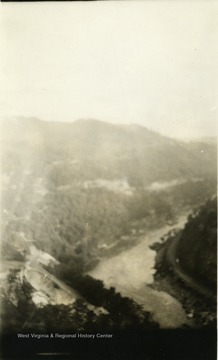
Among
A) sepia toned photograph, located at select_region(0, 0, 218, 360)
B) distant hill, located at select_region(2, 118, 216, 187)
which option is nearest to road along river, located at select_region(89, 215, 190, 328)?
sepia toned photograph, located at select_region(0, 0, 218, 360)

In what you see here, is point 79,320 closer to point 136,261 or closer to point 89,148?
point 136,261

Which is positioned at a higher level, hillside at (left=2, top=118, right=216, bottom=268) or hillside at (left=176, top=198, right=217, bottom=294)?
hillside at (left=2, top=118, right=216, bottom=268)

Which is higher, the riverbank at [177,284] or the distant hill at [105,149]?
the distant hill at [105,149]

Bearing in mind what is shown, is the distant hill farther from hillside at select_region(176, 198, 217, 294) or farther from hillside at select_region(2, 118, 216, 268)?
hillside at select_region(176, 198, 217, 294)

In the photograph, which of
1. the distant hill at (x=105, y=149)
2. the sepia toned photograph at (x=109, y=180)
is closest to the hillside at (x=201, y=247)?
the sepia toned photograph at (x=109, y=180)

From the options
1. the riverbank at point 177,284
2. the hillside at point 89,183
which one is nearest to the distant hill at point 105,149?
the hillside at point 89,183

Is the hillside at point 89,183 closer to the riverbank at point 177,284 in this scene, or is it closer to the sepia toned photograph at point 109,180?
the sepia toned photograph at point 109,180

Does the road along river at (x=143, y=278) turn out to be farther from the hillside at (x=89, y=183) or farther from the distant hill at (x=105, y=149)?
the distant hill at (x=105, y=149)

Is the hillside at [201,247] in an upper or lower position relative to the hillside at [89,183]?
lower
